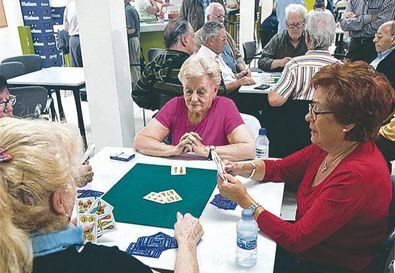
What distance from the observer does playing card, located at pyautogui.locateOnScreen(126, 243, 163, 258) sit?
1414 mm

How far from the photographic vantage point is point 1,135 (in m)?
0.99

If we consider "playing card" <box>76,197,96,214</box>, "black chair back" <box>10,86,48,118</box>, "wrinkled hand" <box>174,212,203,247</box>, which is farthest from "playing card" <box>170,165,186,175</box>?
"black chair back" <box>10,86,48,118</box>

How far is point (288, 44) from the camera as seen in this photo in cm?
441

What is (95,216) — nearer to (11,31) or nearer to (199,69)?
(199,69)

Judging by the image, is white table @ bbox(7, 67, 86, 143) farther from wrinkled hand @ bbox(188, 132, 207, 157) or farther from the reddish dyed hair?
the reddish dyed hair

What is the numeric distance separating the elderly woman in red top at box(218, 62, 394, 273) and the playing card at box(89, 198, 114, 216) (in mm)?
510

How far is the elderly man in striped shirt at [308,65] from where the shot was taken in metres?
3.09

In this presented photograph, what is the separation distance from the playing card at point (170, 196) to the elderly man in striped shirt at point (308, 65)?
1630mm

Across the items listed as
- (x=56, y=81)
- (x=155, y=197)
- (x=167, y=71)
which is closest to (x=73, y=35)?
(x=56, y=81)

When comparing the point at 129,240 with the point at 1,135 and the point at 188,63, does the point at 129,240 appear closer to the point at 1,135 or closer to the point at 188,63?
the point at 1,135

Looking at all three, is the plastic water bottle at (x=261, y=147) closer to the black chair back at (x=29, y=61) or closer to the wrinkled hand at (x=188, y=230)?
the wrinkled hand at (x=188, y=230)

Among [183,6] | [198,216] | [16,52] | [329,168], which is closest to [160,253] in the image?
[198,216]

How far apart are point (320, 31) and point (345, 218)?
221 cm

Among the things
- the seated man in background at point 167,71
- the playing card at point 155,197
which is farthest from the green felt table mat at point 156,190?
the seated man in background at point 167,71
